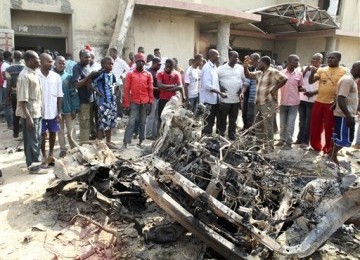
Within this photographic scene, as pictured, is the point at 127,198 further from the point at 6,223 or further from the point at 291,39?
the point at 291,39

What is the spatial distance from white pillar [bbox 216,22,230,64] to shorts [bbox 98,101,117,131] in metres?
8.03

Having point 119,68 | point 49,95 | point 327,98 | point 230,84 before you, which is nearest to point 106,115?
point 49,95

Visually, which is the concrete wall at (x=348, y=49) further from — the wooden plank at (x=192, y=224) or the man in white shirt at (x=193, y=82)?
the wooden plank at (x=192, y=224)

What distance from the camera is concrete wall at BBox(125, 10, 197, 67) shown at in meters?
12.3

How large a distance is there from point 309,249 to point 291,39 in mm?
19352

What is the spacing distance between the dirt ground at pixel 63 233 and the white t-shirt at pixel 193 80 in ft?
13.1

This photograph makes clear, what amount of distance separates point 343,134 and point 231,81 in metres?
2.54

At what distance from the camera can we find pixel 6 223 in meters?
4.21

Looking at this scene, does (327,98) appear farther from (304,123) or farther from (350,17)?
(350,17)

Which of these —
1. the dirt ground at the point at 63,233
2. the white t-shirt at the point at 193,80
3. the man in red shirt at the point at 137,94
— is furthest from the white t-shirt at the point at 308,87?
the dirt ground at the point at 63,233

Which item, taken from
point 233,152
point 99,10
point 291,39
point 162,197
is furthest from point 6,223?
point 291,39

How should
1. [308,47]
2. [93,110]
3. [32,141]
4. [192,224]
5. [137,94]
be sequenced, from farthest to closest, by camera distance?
[308,47], [93,110], [137,94], [32,141], [192,224]

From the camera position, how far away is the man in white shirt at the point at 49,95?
5.73m

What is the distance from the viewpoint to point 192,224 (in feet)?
10.5
